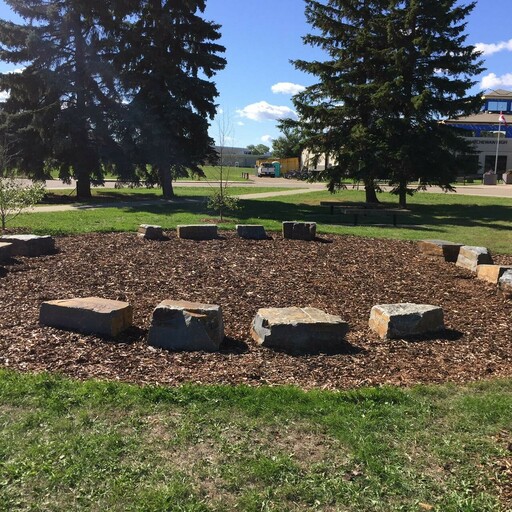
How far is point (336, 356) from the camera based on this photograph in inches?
192

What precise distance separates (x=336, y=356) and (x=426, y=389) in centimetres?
98

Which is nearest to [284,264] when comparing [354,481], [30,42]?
[354,481]

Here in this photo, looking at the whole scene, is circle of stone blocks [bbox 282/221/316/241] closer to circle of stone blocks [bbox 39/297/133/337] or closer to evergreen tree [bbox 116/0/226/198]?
circle of stone blocks [bbox 39/297/133/337]

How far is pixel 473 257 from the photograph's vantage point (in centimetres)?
879

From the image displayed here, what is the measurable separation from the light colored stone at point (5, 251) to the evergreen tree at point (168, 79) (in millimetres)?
13674

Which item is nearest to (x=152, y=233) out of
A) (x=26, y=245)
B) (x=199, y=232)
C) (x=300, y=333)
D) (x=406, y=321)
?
(x=199, y=232)

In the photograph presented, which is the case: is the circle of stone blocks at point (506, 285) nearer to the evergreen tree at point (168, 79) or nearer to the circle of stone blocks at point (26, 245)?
the circle of stone blocks at point (26, 245)

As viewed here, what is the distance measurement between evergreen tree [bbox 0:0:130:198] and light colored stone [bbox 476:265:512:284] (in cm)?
1796

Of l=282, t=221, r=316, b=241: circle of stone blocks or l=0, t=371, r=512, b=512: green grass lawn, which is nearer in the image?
l=0, t=371, r=512, b=512: green grass lawn

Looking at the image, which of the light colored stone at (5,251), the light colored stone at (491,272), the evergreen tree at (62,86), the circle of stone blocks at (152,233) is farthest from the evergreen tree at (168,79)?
the light colored stone at (491,272)

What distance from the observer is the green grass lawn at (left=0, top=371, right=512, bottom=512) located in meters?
2.72

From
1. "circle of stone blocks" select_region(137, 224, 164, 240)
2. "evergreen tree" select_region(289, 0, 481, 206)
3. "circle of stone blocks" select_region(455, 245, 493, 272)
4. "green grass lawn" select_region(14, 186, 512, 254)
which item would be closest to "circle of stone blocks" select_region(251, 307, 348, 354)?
"circle of stone blocks" select_region(455, 245, 493, 272)

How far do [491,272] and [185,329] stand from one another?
207 inches

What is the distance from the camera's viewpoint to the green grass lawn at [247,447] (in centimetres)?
272
